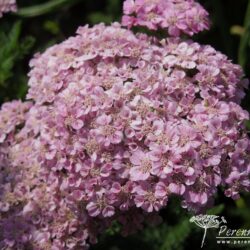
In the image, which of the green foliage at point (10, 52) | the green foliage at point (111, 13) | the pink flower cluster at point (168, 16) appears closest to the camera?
the pink flower cluster at point (168, 16)

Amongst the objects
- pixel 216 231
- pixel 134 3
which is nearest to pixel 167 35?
pixel 134 3

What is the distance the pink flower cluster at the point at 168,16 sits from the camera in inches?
117

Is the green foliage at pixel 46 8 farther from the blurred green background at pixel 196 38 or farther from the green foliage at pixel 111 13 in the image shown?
the green foliage at pixel 111 13

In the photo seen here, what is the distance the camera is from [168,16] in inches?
117

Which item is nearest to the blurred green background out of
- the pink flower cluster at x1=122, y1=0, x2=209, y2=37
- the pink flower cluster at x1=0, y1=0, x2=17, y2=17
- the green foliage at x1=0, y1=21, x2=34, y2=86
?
the green foliage at x1=0, y1=21, x2=34, y2=86

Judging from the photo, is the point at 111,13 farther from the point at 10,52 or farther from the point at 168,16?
the point at 168,16

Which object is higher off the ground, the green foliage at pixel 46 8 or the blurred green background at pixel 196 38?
the green foliage at pixel 46 8

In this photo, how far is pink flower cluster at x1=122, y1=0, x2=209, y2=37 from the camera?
2965 mm

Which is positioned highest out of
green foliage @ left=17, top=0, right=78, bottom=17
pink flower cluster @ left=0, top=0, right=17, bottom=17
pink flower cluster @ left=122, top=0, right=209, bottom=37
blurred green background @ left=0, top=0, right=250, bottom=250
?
pink flower cluster @ left=122, top=0, right=209, bottom=37

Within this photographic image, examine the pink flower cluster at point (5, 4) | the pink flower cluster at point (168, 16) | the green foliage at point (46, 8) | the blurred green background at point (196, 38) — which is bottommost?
the blurred green background at point (196, 38)

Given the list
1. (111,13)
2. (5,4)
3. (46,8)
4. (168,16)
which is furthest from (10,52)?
(111,13)

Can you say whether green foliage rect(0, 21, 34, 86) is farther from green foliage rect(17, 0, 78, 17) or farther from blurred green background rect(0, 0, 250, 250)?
green foliage rect(17, 0, 78, 17)

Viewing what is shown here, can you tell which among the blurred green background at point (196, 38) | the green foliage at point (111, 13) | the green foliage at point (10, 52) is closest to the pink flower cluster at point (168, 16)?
the blurred green background at point (196, 38)

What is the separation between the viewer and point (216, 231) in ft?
9.81
